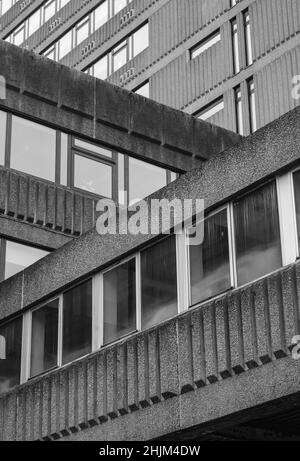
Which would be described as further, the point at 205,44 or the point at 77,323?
the point at 205,44

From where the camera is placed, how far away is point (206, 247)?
14688 mm

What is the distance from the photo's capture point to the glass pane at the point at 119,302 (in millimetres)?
15930

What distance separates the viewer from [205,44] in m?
36.8

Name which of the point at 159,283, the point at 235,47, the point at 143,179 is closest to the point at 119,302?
the point at 159,283

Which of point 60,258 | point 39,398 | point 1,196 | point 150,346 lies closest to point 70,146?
point 1,196

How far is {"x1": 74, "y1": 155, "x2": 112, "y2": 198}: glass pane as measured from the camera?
73.1 feet

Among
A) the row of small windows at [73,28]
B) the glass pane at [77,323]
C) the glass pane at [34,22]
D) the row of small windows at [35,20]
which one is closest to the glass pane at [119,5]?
the row of small windows at [73,28]

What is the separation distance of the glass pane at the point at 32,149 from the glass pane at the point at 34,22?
27865 millimetres

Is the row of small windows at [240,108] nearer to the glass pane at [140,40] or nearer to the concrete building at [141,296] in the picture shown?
the glass pane at [140,40]

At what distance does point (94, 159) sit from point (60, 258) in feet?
17.8

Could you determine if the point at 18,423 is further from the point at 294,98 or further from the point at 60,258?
the point at 294,98

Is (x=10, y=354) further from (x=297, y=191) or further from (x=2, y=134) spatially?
(x=297, y=191)

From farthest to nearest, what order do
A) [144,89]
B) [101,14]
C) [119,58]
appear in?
[101,14], [119,58], [144,89]

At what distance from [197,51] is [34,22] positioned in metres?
14.3
